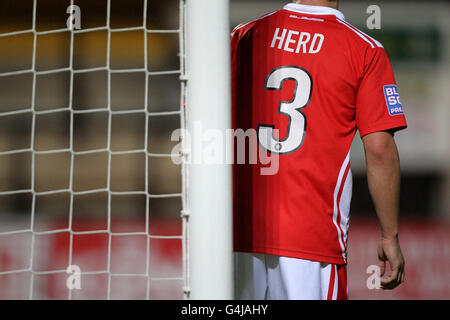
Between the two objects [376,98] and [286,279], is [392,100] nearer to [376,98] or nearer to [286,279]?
[376,98]

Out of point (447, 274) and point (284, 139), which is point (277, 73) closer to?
point (284, 139)

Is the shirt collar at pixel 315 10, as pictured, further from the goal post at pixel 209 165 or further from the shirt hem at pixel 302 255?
the shirt hem at pixel 302 255

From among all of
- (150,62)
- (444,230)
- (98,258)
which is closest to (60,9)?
(150,62)

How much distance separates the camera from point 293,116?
1.48 meters

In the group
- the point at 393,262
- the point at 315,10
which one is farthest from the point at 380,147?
the point at 315,10

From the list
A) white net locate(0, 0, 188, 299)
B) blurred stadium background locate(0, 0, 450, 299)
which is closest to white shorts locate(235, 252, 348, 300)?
blurred stadium background locate(0, 0, 450, 299)

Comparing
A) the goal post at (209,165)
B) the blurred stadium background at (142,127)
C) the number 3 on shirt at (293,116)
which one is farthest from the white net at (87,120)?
the goal post at (209,165)

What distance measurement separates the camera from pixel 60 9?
181 inches

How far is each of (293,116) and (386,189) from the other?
0.32m

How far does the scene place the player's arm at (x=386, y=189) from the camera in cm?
147

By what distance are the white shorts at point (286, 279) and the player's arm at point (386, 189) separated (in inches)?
5.1

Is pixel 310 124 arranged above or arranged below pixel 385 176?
above

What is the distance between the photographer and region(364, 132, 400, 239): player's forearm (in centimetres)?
148
